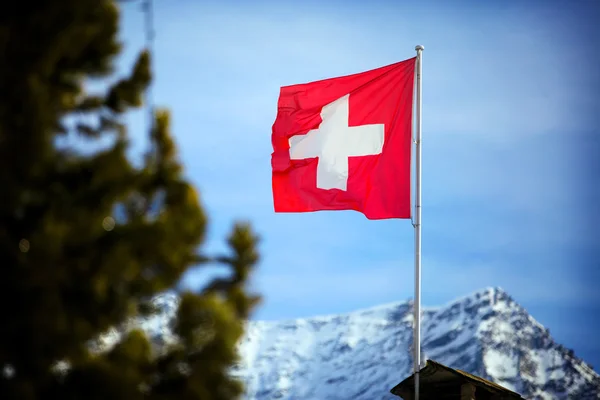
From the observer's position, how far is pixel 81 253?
632 cm

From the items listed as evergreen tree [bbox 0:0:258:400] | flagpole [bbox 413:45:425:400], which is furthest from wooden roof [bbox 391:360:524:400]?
evergreen tree [bbox 0:0:258:400]

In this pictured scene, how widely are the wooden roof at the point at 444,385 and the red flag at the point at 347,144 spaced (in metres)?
2.20

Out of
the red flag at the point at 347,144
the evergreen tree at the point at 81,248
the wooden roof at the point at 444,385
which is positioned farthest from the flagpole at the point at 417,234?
the evergreen tree at the point at 81,248

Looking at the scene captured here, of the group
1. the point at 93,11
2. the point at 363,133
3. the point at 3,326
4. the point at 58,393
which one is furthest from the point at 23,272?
the point at 363,133

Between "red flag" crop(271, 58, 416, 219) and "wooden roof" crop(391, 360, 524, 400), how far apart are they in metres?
2.20

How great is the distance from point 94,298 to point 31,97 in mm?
1254

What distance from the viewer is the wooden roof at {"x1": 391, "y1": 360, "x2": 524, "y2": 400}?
527 inches

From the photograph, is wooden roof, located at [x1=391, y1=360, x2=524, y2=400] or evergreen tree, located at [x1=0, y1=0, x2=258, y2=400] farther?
wooden roof, located at [x1=391, y1=360, x2=524, y2=400]

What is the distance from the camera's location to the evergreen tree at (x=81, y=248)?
620 centimetres

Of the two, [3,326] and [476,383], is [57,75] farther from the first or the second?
[476,383]

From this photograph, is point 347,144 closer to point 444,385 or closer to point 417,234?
point 417,234

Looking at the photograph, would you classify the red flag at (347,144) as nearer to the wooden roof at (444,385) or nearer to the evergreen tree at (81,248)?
the wooden roof at (444,385)

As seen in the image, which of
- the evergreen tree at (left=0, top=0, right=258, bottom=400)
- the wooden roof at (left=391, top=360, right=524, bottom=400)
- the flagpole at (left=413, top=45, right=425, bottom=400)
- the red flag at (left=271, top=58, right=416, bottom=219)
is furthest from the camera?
the red flag at (left=271, top=58, right=416, bottom=219)

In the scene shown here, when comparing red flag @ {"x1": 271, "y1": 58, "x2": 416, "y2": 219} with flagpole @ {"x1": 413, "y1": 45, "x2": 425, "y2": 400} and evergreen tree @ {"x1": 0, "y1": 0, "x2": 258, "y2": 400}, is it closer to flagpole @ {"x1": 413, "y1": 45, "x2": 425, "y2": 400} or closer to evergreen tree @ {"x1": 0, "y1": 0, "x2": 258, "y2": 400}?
flagpole @ {"x1": 413, "y1": 45, "x2": 425, "y2": 400}
